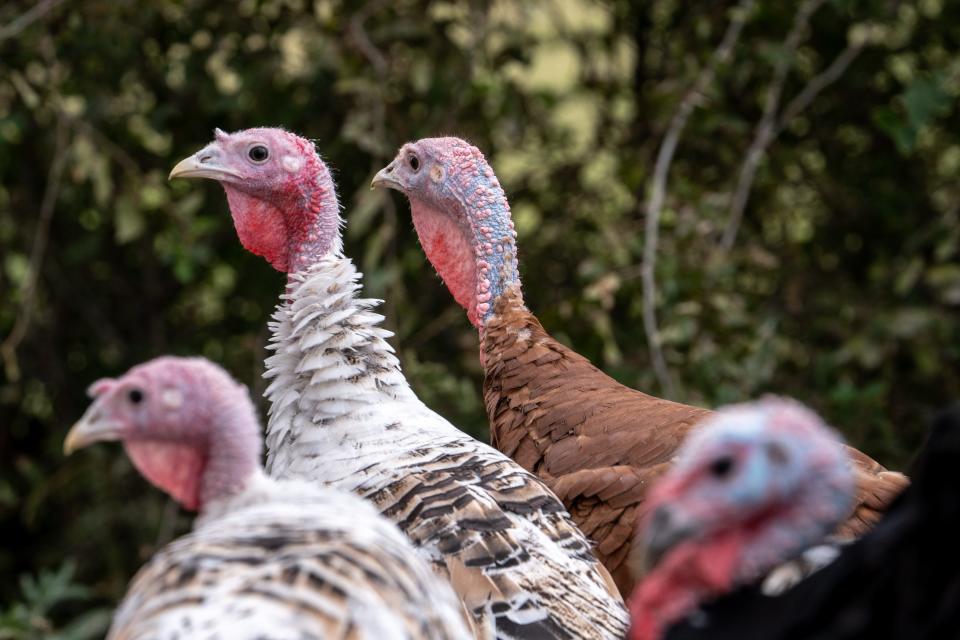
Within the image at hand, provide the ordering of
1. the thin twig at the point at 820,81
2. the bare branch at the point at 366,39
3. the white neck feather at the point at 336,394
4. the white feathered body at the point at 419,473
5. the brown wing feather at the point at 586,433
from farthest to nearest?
the thin twig at the point at 820,81
the bare branch at the point at 366,39
the brown wing feather at the point at 586,433
the white neck feather at the point at 336,394
the white feathered body at the point at 419,473

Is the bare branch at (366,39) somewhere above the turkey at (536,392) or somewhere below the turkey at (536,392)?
above

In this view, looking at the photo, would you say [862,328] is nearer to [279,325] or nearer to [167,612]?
[279,325]

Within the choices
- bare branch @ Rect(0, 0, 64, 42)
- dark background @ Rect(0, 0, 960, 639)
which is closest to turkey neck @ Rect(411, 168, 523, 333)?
dark background @ Rect(0, 0, 960, 639)

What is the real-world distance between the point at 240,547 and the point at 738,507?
75 cm

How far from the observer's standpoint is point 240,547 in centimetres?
208

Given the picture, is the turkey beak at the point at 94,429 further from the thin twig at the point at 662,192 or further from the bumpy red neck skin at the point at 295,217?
the thin twig at the point at 662,192

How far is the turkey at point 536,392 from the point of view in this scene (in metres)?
3.24

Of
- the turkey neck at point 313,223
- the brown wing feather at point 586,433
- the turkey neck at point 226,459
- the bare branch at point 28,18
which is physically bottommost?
the brown wing feather at point 586,433

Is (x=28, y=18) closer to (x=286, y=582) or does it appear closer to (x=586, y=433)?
(x=586, y=433)

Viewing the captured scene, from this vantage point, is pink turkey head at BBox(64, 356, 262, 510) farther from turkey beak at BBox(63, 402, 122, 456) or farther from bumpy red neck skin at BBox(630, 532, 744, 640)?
bumpy red neck skin at BBox(630, 532, 744, 640)

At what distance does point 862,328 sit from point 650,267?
4.29 ft

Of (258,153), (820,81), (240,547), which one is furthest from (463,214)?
(820,81)

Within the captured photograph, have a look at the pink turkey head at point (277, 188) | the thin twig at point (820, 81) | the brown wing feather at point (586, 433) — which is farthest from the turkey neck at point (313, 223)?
the thin twig at point (820, 81)

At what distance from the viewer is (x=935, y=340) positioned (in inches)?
219
